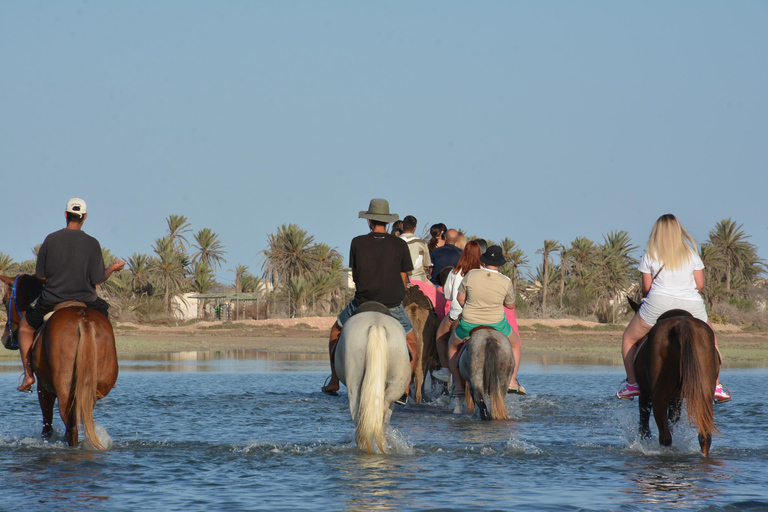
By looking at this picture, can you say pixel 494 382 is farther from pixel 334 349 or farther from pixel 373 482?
pixel 373 482

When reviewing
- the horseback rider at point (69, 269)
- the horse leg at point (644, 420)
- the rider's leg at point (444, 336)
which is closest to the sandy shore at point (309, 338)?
the rider's leg at point (444, 336)

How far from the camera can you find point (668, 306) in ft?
26.3

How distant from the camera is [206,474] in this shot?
23.3ft

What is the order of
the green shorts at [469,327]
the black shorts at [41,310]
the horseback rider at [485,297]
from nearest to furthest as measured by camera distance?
the black shorts at [41,310] → the horseback rider at [485,297] → the green shorts at [469,327]

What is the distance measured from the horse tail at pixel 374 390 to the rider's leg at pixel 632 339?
2264mm

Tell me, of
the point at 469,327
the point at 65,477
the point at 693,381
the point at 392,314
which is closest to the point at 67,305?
the point at 65,477

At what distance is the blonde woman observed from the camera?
8.05m

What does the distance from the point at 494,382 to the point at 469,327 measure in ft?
2.44

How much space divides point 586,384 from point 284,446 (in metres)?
9.09

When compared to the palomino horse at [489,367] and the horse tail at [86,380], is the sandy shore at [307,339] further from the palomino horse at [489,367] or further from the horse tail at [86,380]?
the horse tail at [86,380]

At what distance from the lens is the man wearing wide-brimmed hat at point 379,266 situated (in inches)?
336

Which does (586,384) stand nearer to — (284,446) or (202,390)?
(202,390)

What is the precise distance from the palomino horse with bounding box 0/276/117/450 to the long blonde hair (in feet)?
16.1

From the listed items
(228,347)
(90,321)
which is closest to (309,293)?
(228,347)
